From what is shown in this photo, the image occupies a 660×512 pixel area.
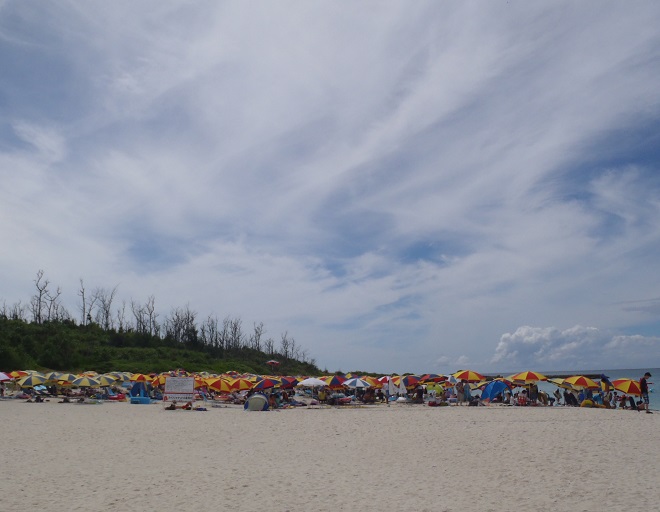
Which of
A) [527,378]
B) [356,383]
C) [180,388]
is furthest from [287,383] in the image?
[527,378]

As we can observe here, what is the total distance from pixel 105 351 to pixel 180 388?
30.9 meters

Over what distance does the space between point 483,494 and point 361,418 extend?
1169 centimetres

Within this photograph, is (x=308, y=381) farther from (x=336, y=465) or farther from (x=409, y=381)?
(x=336, y=465)

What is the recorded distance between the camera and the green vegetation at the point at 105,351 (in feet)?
153

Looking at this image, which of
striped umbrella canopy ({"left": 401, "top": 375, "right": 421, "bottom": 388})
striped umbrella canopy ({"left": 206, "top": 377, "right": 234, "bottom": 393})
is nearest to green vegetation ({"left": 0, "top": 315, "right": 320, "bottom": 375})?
striped umbrella canopy ({"left": 206, "top": 377, "right": 234, "bottom": 393})

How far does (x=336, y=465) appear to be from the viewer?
11.5 meters

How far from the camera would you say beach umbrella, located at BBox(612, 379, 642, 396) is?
2244 centimetres

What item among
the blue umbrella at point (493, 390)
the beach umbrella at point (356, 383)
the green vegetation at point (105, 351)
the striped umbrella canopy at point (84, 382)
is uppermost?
the green vegetation at point (105, 351)

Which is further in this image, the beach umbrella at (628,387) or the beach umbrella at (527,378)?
the beach umbrella at (527,378)

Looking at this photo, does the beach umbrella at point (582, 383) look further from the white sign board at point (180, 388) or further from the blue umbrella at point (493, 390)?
the white sign board at point (180, 388)

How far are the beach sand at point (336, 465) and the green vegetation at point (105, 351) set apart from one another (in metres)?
30.5

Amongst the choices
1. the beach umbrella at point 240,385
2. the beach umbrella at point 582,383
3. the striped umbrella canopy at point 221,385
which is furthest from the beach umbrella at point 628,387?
the striped umbrella canopy at point 221,385

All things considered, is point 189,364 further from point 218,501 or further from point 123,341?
point 218,501

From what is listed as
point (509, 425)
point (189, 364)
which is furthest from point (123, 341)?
point (509, 425)
